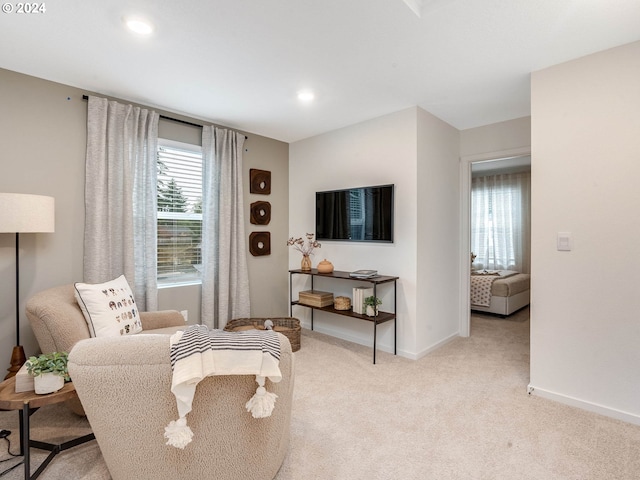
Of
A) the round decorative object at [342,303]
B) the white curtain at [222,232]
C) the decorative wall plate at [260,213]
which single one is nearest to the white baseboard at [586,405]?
the round decorative object at [342,303]

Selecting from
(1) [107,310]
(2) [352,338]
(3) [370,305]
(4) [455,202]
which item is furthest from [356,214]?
(1) [107,310]

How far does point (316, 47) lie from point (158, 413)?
2.23 m

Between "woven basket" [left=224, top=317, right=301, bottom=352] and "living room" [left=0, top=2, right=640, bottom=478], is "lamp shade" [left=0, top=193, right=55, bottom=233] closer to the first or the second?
"living room" [left=0, top=2, right=640, bottom=478]

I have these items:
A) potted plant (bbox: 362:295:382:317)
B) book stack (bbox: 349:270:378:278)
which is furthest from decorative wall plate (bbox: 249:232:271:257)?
potted plant (bbox: 362:295:382:317)

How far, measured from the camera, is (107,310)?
2.22 metres

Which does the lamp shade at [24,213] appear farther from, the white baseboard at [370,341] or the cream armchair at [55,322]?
the white baseboard at [370,341]

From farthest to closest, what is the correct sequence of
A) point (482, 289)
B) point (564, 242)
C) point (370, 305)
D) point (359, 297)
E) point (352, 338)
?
point (482, 289) < point (352, 338) < point (359, 297) < point (370, 305) < point (564, 242)

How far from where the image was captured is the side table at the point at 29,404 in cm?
151

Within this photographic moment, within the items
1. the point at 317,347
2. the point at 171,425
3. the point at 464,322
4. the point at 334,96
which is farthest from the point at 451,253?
the point at 171,425

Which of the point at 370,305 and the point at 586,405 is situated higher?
the point at 370,305

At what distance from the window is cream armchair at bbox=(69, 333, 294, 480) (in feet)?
7.29

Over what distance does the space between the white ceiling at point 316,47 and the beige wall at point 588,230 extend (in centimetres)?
27

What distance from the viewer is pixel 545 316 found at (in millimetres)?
2482

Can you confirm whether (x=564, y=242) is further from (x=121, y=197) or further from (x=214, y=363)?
(x=121, y=197)
